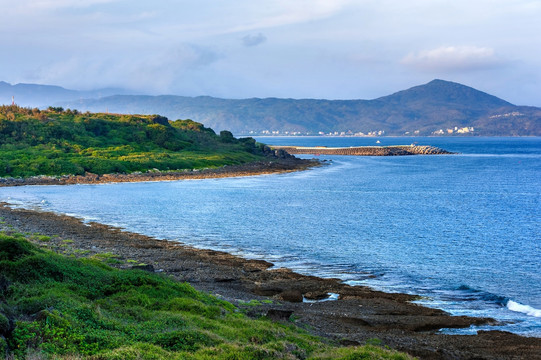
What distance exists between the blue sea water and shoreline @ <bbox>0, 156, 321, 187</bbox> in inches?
199

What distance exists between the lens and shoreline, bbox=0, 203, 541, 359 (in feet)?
52.2

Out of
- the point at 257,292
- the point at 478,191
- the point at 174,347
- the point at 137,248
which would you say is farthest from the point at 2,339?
the point at 478,191

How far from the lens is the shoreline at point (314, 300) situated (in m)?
15.9

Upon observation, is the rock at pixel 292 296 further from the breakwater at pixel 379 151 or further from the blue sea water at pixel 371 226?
the breakwater at pixel 379 151

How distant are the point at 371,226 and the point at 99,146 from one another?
76876mm

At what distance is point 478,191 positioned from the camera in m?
70.0

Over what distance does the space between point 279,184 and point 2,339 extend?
228 ft

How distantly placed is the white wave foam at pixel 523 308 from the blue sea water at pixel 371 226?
0.04 metres

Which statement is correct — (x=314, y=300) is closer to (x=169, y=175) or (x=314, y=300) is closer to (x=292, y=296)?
(x=292, y=296)

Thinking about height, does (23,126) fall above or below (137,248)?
above

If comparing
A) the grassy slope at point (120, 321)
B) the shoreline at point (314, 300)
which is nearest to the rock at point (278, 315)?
the shoreline at point (314, 300)

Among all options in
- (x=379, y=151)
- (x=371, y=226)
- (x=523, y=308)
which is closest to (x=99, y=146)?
(x=371, y=226)

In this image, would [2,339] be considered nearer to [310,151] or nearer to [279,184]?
[279,184]

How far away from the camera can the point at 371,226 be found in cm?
4181
